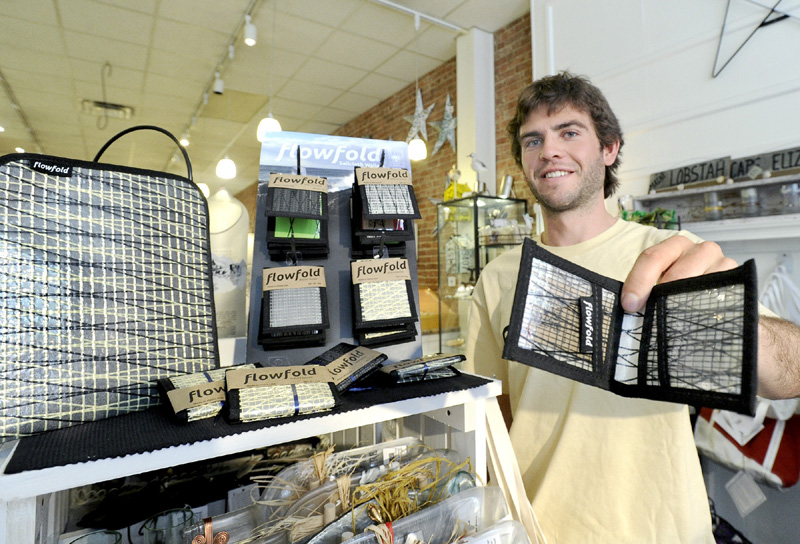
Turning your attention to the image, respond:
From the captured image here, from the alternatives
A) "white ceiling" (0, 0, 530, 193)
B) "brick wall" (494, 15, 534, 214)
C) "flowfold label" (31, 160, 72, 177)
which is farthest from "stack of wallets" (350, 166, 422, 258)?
"white ceiling" (0, 0, 530, 193)

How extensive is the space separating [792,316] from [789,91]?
1063 millimetres

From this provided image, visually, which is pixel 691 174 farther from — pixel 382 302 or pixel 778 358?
pixel 382 302

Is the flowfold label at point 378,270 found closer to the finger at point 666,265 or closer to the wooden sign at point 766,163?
the finger at point 666,265

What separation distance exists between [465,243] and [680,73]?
1.68 meters

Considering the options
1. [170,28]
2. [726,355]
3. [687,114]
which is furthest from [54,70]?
[726,355]

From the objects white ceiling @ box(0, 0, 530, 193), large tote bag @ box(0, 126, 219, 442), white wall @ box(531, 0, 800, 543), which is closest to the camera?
large tote bag @ box(0, 126, 219, 442)

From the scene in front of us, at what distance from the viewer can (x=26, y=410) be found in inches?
20.6

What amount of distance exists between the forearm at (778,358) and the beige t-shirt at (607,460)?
22cm

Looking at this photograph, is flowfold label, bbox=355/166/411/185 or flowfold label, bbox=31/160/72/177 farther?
flowfold label, bbox=355/166/411/185

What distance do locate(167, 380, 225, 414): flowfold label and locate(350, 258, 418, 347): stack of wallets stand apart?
0.31 meters

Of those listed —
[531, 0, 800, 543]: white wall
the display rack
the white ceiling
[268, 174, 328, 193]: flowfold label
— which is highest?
the white ceiling

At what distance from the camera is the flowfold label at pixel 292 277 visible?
2.67ft

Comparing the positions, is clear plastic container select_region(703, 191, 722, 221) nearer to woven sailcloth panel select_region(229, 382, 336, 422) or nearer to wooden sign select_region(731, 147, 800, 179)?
wooden sign select_region(731, 147, 800, 179)

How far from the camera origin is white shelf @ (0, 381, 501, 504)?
43 centimetres
